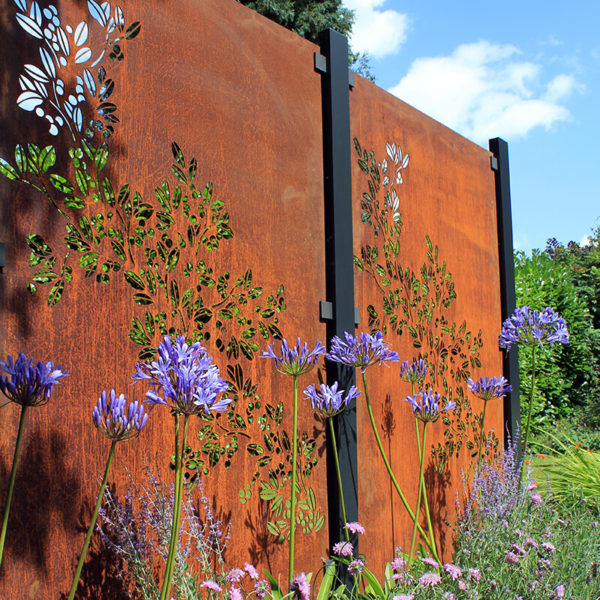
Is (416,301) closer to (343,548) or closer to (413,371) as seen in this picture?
(413,371)

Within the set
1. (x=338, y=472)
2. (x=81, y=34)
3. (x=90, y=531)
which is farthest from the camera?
(x=338, y=472)

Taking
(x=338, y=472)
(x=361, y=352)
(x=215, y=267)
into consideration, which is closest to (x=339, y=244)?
(x=361, y=352)

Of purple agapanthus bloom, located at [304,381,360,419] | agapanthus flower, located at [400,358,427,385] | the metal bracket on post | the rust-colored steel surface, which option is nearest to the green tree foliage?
the rust-colored steel surface

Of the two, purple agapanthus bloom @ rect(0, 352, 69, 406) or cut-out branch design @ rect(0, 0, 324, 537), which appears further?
cut-out branch design @ rect(0, 0, 324, 537)

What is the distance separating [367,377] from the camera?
3453 millimetres

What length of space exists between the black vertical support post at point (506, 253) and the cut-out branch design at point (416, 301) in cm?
59

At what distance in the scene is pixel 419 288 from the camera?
4094mm

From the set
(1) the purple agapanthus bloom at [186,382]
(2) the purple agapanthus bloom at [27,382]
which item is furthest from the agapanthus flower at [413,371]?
(2) the purple agapanthus bloom at [27,382]

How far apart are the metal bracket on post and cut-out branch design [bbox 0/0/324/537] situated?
0.28m

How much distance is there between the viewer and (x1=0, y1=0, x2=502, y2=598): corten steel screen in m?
2.10

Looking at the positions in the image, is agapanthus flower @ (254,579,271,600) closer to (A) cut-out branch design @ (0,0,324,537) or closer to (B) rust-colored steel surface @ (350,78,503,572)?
(A) cut-out branch design @ (0,0,324,537)

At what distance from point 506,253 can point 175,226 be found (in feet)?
11.8

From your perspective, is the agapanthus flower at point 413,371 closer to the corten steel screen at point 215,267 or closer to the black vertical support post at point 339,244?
the corten steel screen at point 215,267

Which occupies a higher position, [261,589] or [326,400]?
[326,400]
